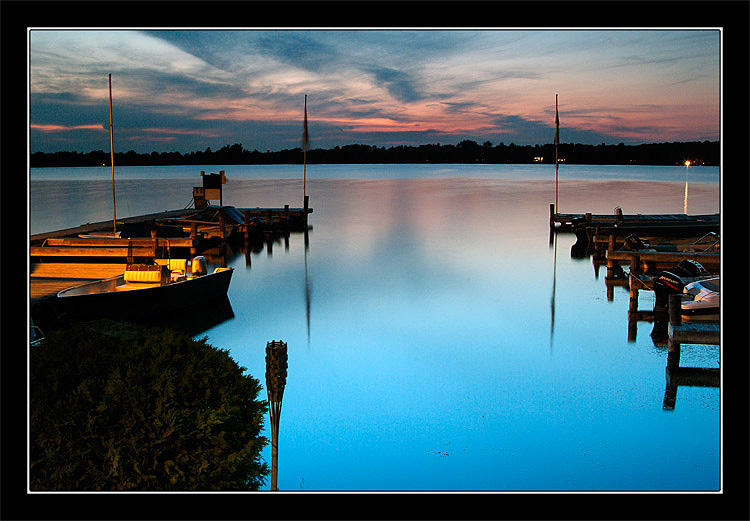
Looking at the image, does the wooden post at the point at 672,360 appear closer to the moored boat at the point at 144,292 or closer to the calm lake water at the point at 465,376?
the calm lake water at the point at 465,376

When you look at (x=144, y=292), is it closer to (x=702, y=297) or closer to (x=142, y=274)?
(x=142, y=274)

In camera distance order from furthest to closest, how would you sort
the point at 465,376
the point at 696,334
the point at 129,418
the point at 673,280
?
the point at 673,280 < the point at 465,376 < the point at 696,334 < the point at 129,418

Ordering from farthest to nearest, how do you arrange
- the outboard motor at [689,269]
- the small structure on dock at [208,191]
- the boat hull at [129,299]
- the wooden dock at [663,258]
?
the small structure on dock at [208,191] < the wooden dock at [663,258] < the outboard motor at [689,269] < the boat hull at [129,299]

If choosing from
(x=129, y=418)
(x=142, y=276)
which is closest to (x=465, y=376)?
(x=142, y=276)

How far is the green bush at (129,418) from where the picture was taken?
4.03 metres

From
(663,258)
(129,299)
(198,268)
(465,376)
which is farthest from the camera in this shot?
(663,258)

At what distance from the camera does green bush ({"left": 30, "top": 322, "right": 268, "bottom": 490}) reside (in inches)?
159

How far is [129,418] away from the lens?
4.14 meters

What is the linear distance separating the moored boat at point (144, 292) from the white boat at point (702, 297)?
33.7 ft

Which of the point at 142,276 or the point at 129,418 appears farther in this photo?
the point at 142,276

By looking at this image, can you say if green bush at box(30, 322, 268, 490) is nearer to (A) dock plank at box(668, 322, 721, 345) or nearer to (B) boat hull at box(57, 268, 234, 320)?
(A) dock plank at box(668, 322, 721, 345)

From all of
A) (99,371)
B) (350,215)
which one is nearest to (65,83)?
(350,215)

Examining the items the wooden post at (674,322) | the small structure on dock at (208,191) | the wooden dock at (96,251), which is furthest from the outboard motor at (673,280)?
the small structure on dock at (208,191)

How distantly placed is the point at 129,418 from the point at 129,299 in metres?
9.84
